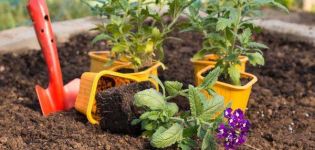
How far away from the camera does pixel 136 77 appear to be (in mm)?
2744

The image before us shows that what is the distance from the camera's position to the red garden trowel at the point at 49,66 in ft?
8.97

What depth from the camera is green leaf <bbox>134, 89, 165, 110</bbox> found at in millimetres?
2225

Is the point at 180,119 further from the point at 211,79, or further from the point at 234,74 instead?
the point at 234,74

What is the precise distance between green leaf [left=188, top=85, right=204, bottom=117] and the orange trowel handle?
2.87 ft

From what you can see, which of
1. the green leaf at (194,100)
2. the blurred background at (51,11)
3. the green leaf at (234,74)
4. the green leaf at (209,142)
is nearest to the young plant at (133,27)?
the green leaf at (234,74)

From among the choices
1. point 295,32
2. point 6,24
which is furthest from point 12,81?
point 295,32

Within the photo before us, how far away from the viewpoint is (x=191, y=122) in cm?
229

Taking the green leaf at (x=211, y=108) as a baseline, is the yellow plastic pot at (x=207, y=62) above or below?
below

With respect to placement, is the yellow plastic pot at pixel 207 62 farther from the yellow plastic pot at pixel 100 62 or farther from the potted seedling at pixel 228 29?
the yellow plastic pot at pixel 100 62

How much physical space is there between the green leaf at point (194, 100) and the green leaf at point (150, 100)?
0.11 m

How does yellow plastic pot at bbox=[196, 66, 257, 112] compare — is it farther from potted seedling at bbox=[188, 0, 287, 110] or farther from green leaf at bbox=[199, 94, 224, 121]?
green leaf at bbox=[199, 94, 224, 121]

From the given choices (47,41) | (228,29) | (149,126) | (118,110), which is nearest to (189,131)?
(149,126)

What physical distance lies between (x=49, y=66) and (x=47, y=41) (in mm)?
129

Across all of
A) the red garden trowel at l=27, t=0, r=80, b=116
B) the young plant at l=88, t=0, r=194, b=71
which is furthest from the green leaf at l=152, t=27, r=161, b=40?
the red garden trowel at l=27, t=0, r=80, b=116
